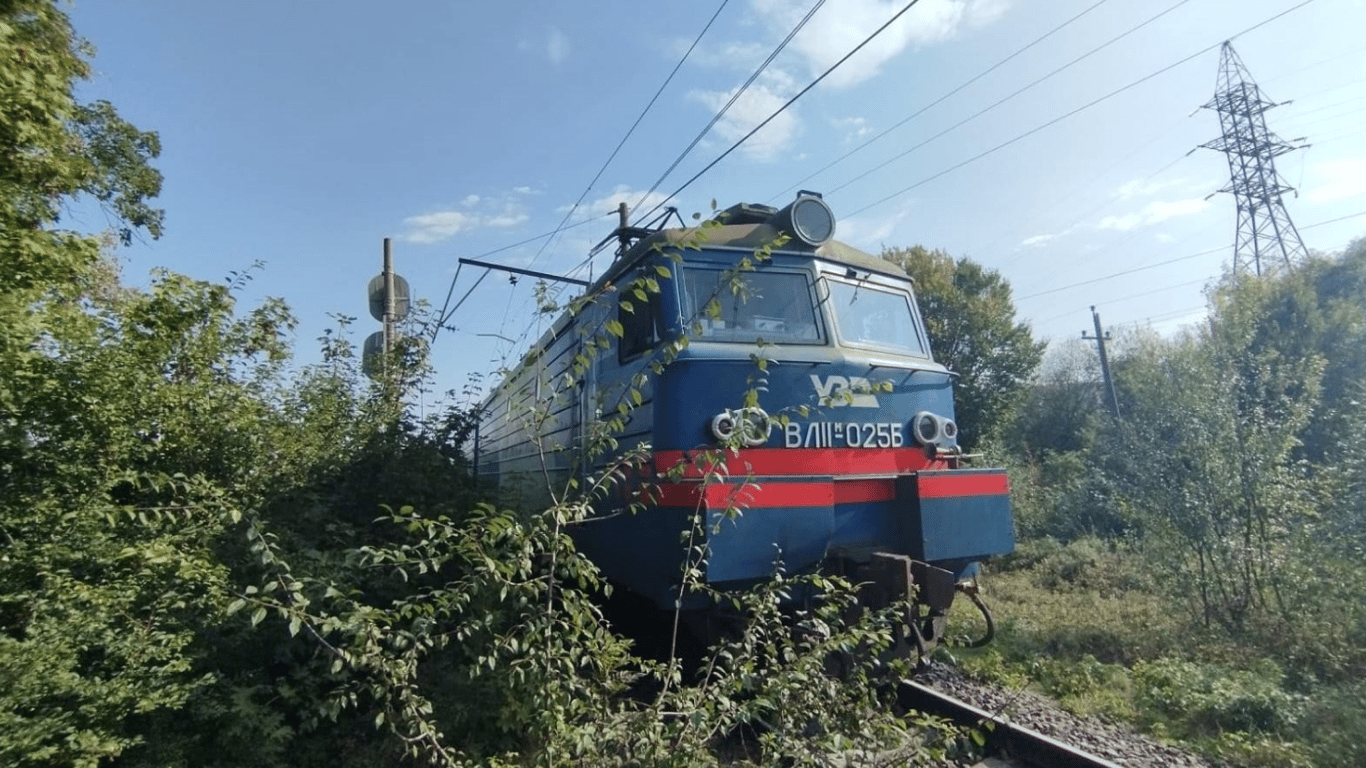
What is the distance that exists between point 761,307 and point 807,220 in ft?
2.52

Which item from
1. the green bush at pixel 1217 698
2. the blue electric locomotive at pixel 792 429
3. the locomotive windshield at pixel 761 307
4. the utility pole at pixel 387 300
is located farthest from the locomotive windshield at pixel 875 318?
the utility pole at pixel 387 300

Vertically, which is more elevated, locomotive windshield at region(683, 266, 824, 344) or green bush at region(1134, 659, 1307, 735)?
locomotive windshield at region(683, 266, 824, 344)

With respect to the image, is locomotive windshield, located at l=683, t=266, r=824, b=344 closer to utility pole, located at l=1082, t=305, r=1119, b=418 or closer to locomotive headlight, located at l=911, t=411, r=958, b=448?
locomotive headlight, located at l=911, t=411, r=958, b=448

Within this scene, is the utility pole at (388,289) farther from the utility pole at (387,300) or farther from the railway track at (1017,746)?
the railway track at (1017,746)

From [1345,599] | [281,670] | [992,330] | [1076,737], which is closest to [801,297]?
[1076,737]

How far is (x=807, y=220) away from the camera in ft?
18.5

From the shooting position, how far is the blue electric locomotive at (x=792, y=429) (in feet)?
15.3

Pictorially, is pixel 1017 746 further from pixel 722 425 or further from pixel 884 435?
pixel 722 425

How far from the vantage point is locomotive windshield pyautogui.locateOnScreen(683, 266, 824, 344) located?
5.25 metres

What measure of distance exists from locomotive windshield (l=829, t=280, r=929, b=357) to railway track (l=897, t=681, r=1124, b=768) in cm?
266

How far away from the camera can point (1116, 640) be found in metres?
7.54

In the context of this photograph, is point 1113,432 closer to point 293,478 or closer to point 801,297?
point 801,297

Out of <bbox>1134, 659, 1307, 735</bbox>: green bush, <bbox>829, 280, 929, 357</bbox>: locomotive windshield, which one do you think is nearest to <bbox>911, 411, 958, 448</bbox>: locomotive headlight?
<bbox>829, 280, 929, 357</bbox>: locomotive windshield

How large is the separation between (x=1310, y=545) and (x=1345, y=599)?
0.66 meters
